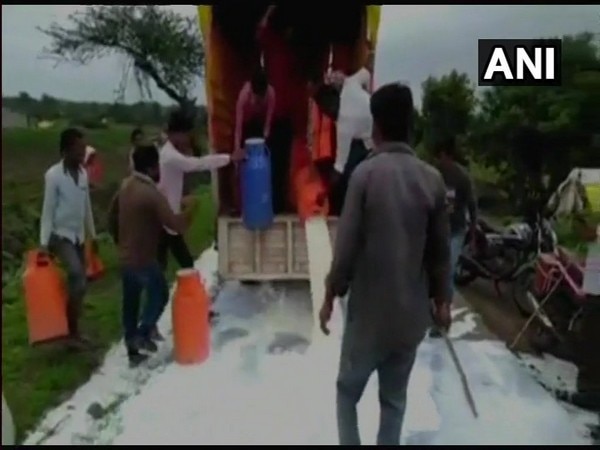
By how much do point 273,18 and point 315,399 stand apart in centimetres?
119

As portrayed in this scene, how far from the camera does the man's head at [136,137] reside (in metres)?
3.04

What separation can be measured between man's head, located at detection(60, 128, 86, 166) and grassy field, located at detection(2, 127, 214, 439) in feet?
0.08

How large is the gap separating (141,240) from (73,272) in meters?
0.24

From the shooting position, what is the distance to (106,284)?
311cm

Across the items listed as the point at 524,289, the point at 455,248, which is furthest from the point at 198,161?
the point at 524,289

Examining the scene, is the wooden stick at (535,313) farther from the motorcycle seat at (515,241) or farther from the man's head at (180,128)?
the man's head at (180,128)

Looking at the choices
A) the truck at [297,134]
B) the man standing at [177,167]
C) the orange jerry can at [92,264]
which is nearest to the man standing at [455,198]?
the truck at [297,134]

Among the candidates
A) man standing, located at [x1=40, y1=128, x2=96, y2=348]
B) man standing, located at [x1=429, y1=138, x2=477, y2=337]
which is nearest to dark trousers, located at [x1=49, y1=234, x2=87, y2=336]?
man standing, located at [x1=40, y1=128, x2=96, y2=348]

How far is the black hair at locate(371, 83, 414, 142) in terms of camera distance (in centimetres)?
273

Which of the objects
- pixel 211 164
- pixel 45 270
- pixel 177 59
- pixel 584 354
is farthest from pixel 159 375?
pixel 584 354

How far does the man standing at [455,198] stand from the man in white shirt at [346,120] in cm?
24

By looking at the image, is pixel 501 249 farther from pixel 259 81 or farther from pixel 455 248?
pixel 259 81

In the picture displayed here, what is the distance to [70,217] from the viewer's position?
122 inches

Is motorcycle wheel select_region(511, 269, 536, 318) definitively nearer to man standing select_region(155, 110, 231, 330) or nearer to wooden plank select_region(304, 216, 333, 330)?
wooden plank select_region(304, 216, 333, 330)
